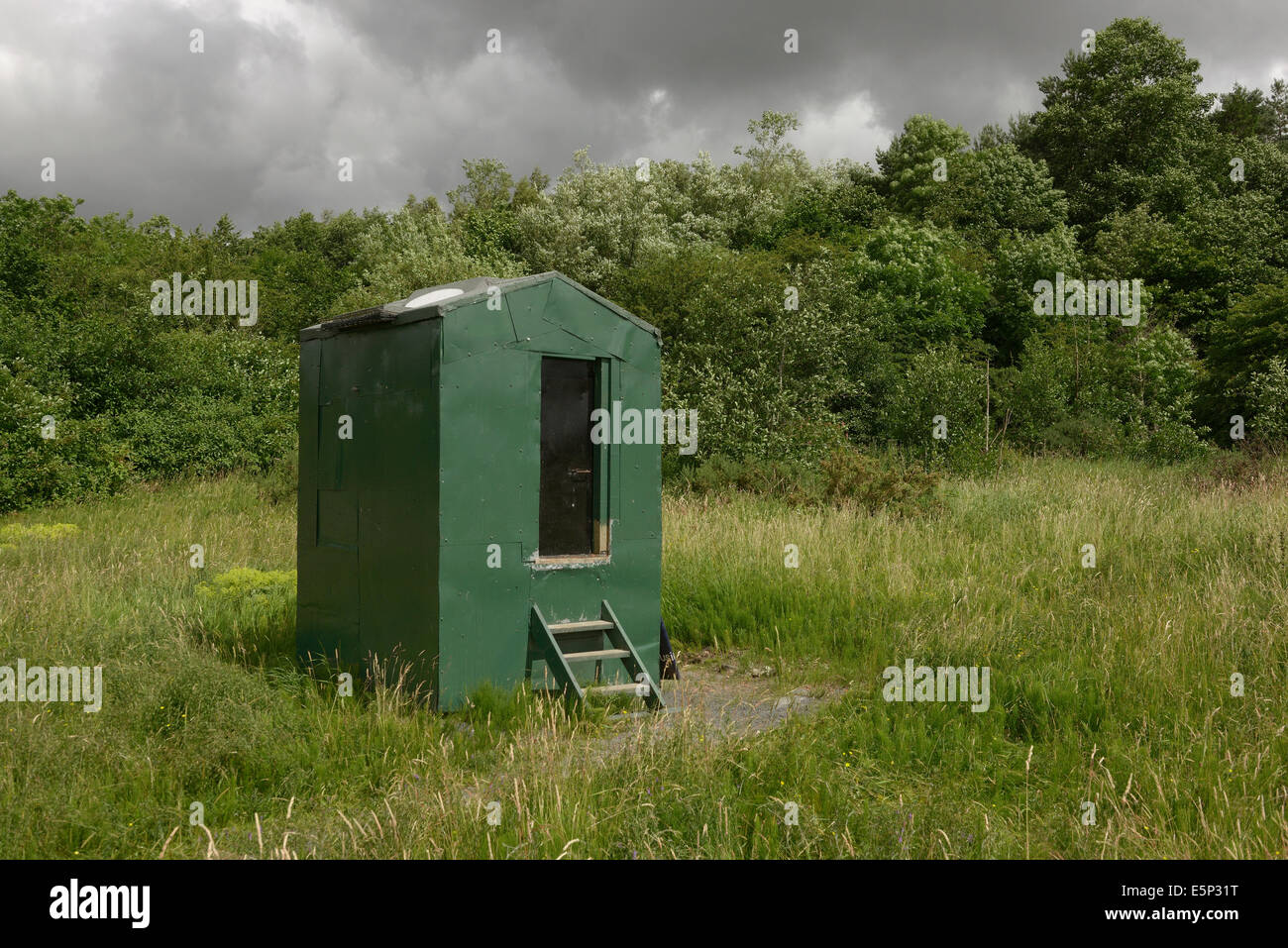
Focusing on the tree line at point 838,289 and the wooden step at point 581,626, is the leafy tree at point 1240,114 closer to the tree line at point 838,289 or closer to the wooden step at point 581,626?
the tree line at point 838,289

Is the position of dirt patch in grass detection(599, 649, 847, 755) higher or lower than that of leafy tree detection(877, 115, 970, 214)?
lower

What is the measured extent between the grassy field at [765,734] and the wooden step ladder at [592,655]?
0.87 ft

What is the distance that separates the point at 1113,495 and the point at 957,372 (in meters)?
7.06

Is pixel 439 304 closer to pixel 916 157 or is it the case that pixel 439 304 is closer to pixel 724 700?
pixel 724 700

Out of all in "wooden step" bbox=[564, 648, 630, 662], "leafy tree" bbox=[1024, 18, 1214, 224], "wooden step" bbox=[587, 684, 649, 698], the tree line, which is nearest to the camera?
"wooden step" bbox=[587, 684, 649, 698]

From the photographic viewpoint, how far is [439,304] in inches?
230

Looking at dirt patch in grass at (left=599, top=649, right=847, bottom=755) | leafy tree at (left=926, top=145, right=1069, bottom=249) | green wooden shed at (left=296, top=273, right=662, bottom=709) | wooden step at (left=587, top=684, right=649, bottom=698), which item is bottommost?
dirt patch in grass at (left=599, top=649, right=847, bottom=755)

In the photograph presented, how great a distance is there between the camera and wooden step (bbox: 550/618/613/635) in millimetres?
6312

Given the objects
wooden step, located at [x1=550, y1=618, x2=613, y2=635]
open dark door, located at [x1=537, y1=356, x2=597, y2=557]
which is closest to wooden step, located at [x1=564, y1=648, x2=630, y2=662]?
wooden step, located at [x1=550, y1=618, x2=613, y2=635]

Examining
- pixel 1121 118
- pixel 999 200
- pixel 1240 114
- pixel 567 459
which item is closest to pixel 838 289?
pixel 999 200

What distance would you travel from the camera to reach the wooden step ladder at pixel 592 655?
6.11 m

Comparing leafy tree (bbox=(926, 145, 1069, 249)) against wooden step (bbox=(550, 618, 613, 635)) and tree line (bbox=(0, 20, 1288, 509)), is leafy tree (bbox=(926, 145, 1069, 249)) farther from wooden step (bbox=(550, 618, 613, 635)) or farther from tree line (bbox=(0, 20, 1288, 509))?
wooden step (bbox=(550, 618, 613, 635))

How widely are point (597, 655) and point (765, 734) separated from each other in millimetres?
1585
